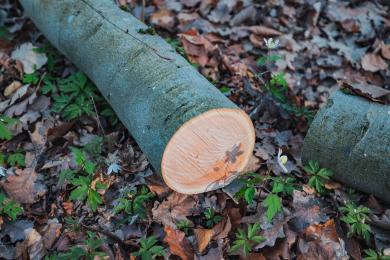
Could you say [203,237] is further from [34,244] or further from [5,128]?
[5,128]

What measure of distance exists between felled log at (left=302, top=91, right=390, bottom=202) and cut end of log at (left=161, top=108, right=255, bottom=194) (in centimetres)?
52

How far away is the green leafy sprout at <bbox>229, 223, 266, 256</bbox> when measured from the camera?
242 cm

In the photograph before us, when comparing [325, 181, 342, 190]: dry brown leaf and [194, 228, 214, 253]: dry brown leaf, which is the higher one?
[194, 228, 214, 253]: dry brown leaf

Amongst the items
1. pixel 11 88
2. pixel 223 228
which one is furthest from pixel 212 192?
pixel 11 88

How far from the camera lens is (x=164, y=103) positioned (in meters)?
2.55

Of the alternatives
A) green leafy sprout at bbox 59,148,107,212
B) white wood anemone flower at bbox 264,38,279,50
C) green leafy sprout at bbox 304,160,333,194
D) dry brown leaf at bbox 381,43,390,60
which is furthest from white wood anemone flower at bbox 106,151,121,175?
dry brown leaf at bbox 381,43,390,60

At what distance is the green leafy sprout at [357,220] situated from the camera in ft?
8.30

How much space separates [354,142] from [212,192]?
103 centimetres

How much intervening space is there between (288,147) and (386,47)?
66.8 inches

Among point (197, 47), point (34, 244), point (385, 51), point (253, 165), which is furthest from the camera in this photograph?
point (385, 51)

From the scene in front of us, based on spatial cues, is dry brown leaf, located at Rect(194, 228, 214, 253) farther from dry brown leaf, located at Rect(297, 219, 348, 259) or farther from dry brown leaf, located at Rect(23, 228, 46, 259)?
dry brown leaf, located at Rect(23, 228, 46, 259)

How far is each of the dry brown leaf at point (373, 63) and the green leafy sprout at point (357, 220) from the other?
5.84 ft

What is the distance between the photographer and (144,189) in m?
2.90

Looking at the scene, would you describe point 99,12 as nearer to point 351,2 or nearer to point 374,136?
point 374,136
